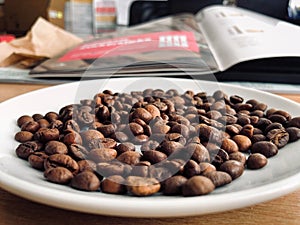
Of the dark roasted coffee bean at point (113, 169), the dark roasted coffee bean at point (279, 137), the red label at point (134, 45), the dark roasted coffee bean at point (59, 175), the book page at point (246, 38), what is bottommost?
the red label at point (134, 45)

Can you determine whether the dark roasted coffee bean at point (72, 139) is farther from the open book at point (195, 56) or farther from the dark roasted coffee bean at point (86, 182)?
the open book at point (195, 56)

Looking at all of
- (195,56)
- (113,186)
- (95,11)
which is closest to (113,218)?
(113,186)

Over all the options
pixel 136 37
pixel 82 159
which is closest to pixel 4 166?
pixel 82 159

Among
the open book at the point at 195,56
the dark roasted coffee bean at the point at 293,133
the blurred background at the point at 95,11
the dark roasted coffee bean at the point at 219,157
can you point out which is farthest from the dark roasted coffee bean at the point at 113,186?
the blurred background at the point at 95,11

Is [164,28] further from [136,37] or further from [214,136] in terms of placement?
[214,136]

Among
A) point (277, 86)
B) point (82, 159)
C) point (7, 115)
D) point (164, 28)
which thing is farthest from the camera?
point (164, 28)

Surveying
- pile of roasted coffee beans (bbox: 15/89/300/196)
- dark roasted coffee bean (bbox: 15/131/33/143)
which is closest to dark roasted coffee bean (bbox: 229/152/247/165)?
pile of roasted coffee beans (bbox: 15/89/300/196)
